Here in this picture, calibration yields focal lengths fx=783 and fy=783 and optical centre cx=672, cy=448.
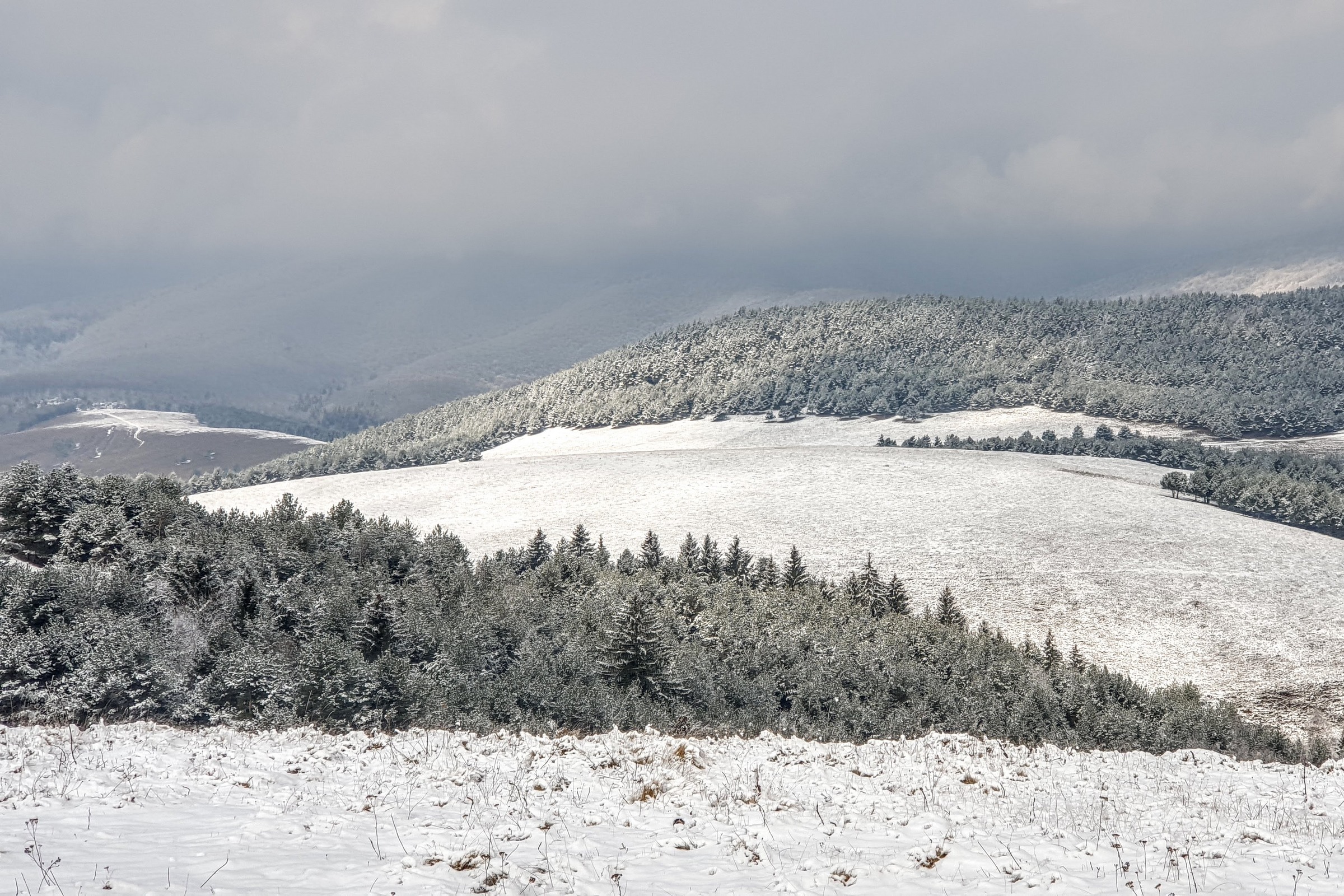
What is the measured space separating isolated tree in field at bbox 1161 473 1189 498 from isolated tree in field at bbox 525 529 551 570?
82891 mm

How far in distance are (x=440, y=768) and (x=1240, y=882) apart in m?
17.2

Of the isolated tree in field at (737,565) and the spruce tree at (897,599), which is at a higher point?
the isolated tree in field at (737,565)

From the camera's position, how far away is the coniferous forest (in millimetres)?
26906

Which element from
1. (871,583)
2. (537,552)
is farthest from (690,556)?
(871,583)

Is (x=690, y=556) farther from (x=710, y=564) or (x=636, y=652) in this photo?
(x=636, y=652)

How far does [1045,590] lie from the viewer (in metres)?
A: 69.8

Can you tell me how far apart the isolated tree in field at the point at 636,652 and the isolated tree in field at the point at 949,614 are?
30.9 metres

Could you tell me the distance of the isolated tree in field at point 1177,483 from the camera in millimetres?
105188

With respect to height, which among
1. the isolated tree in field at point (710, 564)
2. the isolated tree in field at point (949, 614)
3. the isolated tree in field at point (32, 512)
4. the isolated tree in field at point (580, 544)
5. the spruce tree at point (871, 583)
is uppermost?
the isolated tree in field at point (32, 512)

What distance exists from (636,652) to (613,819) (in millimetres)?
21427

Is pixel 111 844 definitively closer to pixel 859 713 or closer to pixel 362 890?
pixel 362 890

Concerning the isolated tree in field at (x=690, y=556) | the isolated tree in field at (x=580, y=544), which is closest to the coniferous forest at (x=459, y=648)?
the isolated tree in field at (x=690, y=556)

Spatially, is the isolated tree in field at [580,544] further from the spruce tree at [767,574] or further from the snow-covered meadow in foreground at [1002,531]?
the spruce tree at [767,574]

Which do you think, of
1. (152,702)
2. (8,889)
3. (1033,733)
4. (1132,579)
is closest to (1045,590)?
(1132,579)
